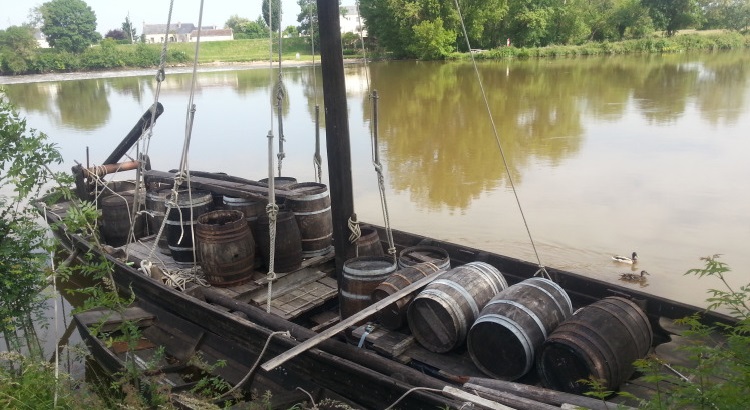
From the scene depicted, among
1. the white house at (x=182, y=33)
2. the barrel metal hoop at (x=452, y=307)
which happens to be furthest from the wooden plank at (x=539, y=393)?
the white house at (x=182, y=33)

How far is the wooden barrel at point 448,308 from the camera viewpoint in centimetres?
447

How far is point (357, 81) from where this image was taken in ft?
129

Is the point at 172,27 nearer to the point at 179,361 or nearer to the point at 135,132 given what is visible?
the point at 135,132

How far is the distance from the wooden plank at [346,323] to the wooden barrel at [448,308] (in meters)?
0.17

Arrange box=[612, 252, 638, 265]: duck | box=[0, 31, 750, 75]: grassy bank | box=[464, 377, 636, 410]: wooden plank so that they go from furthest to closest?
box=[0, 31, 750, 75]: grassy bank → box=[612, 252, 638, 265]: duck → box=[464, 377, 636, 410]: wooden plank

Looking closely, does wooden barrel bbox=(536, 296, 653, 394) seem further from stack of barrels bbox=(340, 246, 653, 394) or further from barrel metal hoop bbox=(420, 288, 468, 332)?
barrel metal hoop bbox=(420, 288, 468, 332)

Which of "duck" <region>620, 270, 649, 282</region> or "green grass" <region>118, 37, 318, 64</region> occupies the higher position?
"green grass" <region>118, 37, 318, 64</region>

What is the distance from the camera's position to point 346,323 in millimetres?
4520

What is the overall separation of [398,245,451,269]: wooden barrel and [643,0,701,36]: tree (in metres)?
61.8

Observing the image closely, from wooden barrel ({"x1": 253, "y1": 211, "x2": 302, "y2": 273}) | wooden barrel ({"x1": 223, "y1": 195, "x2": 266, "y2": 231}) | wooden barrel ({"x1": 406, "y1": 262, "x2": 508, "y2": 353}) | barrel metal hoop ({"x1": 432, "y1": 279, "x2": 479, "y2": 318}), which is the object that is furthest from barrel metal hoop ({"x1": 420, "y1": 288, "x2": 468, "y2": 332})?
wooden barrel ({"x1": 223, "y1": 195, "x2": 266, "y2": 231})

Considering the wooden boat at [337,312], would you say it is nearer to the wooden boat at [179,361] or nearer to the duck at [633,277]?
the wooden boat at [179,361]

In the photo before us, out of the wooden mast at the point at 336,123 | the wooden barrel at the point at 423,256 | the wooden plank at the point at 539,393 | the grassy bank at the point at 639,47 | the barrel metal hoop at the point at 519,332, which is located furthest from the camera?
the grassy bank at the point at 639,47

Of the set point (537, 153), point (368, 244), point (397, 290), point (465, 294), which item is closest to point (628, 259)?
point (368, 244)

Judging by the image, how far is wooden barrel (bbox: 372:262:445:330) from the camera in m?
4.81
